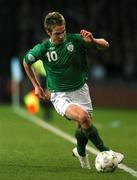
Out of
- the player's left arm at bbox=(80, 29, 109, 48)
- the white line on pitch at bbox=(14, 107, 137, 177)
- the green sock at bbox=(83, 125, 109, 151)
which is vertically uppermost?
the player's left arm at bbox=(80, 29, 109, 48)

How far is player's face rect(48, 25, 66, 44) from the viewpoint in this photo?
1105 cm

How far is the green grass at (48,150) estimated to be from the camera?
10703 millimetres

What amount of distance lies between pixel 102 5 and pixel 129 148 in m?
23.1

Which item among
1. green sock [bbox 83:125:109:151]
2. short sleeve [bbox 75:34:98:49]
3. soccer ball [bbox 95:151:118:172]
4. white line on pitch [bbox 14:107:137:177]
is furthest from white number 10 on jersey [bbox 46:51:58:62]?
white line on pitch [bbox 14:107:137:177]

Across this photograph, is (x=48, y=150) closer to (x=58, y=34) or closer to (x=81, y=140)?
(x=81, y=140)

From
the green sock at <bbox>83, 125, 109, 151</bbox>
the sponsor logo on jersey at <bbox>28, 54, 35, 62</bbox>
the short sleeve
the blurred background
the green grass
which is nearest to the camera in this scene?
the green grass

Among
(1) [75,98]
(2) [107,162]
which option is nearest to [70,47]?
(1) [75,98]

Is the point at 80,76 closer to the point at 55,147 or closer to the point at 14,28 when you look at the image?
the point at 55,147

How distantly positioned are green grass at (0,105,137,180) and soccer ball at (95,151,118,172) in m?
0.10

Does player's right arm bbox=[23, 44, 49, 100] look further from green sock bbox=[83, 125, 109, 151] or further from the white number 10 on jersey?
green sock bbox=[83, 125, 109, 151]

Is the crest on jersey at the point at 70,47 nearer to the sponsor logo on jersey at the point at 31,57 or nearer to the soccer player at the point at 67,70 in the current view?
the soccer player at the point at 67,70

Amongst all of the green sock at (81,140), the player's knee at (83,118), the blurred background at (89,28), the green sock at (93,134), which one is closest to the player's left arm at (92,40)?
the player's knee at (83,118)

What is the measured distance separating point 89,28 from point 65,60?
25.8m

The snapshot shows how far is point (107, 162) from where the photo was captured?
10.7 m
